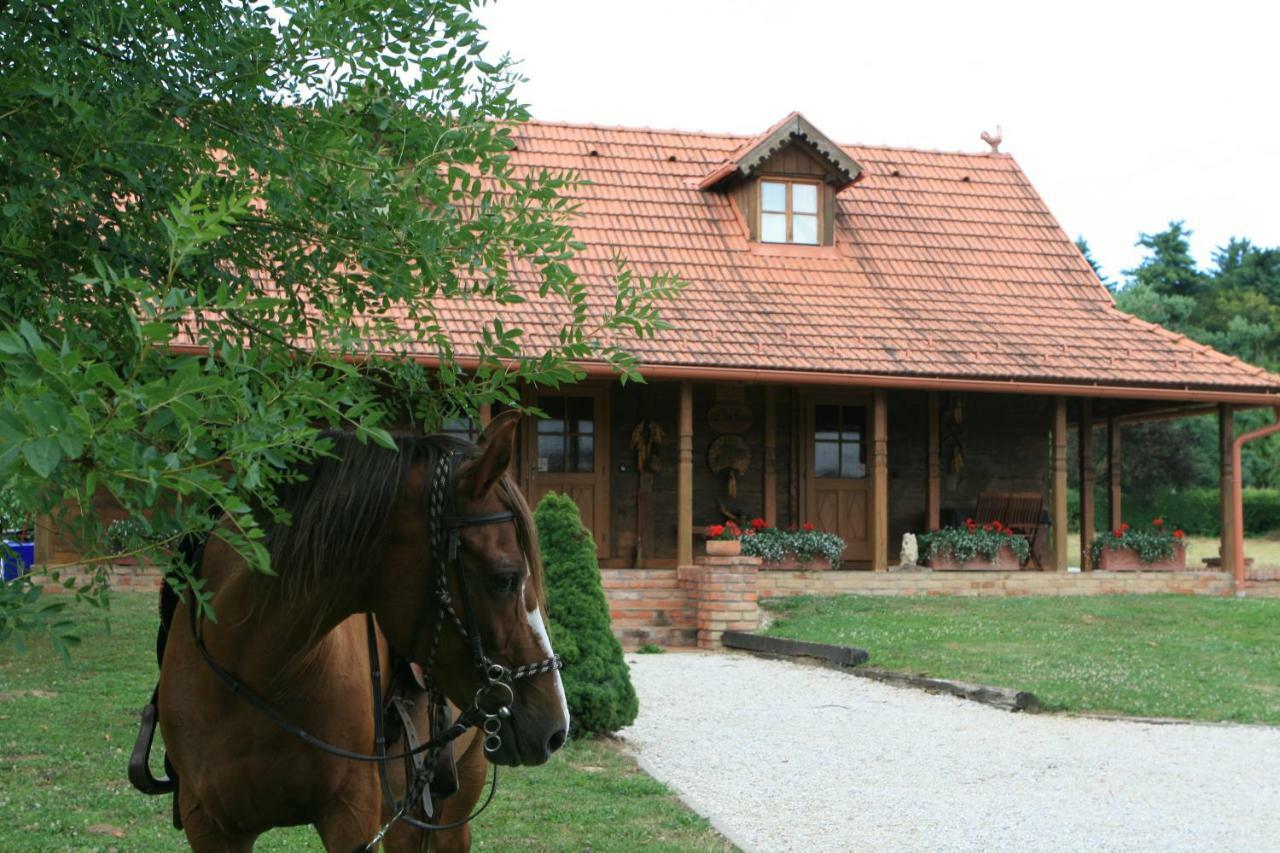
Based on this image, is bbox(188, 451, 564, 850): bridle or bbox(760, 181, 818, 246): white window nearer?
bbox(188, 451, 564, 850): bridle

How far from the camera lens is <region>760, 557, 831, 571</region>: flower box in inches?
729

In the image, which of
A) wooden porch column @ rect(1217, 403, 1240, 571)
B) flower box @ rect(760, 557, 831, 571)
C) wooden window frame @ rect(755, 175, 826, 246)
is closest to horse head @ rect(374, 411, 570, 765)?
flower box @ rect(760, 557, 831, 571)

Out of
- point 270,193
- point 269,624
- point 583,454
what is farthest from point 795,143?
point 269,624

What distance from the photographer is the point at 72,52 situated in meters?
3.49

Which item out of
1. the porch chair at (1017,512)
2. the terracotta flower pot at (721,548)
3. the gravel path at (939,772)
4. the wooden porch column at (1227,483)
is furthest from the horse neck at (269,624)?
the wooden porch column at (1227,483)

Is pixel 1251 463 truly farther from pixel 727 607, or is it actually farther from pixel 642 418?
pixel 727 607

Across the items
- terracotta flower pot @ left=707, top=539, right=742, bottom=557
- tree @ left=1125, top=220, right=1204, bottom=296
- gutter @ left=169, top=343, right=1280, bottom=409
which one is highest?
tree @ left=1125, top=220, right=1204, bottom=296

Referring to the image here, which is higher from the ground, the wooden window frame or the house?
the wooden window frame

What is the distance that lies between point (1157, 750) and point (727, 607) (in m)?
6.51

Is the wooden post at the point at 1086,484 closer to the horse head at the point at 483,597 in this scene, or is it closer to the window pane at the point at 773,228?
the window pane at the point at 773,228

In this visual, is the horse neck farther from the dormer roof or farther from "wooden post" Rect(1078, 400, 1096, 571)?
"wooden post" Rect(1078, 400, 1096, 571)

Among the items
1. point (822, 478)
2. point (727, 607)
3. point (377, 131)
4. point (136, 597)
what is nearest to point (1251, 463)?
point (822, 478)

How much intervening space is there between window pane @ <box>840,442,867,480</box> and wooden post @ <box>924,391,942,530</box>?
3.25 ft

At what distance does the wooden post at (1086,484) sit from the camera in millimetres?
21062
